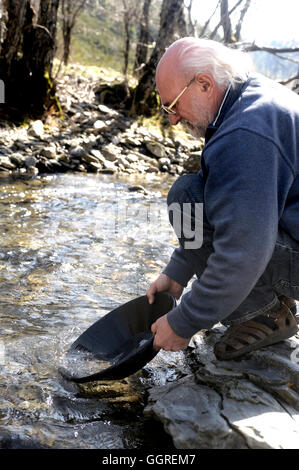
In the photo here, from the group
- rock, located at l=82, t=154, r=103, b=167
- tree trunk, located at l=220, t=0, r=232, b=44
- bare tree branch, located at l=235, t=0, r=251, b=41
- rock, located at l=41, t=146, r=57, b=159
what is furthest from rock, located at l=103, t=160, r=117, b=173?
bare tree branch, located at l=235, t=0, r=251, b=41

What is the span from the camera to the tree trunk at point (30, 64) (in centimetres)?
827

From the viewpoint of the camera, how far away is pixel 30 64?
337 inches

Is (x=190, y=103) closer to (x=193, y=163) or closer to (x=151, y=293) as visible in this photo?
(x=151, y=293)

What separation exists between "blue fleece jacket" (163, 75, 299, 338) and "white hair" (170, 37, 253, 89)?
53 millimetres

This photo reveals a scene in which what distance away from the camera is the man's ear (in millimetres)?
1620

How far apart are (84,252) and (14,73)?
605 cm

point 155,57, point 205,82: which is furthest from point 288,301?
point 155,57

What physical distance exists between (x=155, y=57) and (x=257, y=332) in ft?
33.0

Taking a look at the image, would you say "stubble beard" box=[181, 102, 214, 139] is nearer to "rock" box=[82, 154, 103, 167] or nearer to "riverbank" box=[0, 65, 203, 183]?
"riverbank" box=[0, 65, 203, 183]

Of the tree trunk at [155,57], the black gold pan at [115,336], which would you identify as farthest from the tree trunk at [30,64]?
the black gold pan at [115,336]

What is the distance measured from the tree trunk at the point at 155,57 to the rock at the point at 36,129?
10.4ft

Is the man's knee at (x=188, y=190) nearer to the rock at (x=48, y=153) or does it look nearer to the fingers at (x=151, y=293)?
the fingers at (x=151, y=293)
